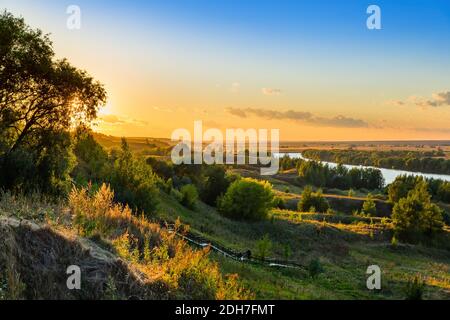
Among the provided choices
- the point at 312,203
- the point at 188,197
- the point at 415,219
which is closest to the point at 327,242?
the point at 188,197

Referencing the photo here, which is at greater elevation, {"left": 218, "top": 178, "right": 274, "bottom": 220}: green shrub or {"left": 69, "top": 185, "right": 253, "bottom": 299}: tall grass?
{"left": 69, "top": 185, "right": 253, "bottom": 299}: tall grass

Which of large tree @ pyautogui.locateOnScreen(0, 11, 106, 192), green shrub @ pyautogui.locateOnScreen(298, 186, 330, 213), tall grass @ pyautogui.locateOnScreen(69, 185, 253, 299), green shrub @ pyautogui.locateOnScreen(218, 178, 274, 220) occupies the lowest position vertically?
green shrub @ pyautogui.locateOnScreen(298, 186, 330, 213)

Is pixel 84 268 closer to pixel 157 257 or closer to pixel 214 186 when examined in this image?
pixel 157 257

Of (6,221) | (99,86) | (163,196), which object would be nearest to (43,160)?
(99,86)

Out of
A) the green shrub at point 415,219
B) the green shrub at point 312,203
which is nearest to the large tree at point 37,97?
the green shrub at point 415,219

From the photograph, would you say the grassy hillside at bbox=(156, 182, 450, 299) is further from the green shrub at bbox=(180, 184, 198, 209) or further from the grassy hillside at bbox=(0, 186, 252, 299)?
the grassy hillside at bbox=(0, 186, 252, 299)

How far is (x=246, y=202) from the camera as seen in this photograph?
6694cm

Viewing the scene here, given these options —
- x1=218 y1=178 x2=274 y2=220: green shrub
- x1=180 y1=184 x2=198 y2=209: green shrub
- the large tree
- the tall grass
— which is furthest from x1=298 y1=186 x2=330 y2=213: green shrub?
the tall grass

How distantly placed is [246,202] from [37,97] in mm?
43120

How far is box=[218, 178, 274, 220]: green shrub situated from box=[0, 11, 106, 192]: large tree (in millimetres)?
40010

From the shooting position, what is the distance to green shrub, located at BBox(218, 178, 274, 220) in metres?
66.6

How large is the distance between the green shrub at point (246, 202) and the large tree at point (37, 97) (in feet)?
131

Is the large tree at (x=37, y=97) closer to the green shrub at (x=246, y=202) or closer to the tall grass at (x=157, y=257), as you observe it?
the tall grass at (x=157, y=257)
